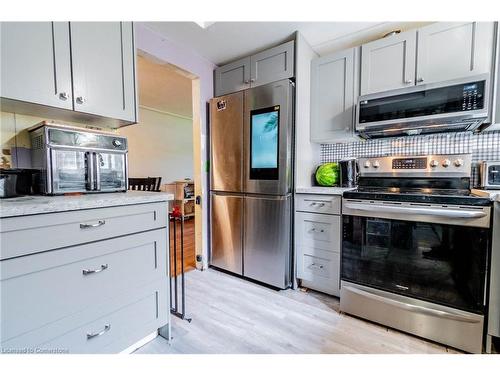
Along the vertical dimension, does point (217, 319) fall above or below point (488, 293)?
below

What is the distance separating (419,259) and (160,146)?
537 centimetres

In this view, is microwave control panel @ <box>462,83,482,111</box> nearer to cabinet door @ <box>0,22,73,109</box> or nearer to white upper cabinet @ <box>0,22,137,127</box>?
white upper cabinet @ <box>0,22,137,127</box>

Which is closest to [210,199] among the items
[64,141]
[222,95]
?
[222,95]

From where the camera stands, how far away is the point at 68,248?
99 centimetres

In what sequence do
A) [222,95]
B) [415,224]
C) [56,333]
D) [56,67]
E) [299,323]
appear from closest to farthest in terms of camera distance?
[56,333] → [56,67] → [415,224] → [299,323] → [222,95]

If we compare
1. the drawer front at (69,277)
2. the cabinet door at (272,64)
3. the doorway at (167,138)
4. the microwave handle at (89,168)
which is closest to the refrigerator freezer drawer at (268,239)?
the doorway at (167,138)

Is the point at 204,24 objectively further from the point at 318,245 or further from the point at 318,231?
the point at 318,245

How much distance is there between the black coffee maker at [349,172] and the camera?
213cm

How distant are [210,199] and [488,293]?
87.7 inches

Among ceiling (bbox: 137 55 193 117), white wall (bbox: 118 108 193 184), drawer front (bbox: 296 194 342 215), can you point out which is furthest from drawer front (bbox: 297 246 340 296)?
white wall (bbox: 118 108 193 184)

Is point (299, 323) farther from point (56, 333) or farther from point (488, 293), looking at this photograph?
point (56, 333)

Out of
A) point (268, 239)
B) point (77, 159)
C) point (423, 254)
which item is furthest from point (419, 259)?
point (77, 159)

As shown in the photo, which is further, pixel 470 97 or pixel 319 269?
pixel 319 269

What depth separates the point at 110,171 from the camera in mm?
1440
